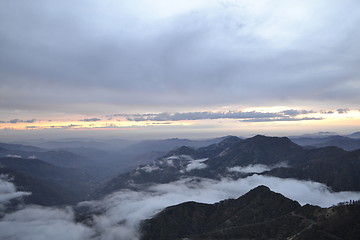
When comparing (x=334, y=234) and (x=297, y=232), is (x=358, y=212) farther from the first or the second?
(x=297, y=232)

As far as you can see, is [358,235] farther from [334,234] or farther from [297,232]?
[297,232]

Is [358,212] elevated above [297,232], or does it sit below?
above

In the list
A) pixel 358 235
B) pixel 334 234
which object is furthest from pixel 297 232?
pixel 358 235

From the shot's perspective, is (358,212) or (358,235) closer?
(358,235)

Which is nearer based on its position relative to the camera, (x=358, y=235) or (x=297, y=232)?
(x=358, y=235)

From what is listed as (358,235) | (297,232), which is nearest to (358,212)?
(358,235)

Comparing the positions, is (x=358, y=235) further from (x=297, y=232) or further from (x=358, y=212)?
(x=297, y=232)
